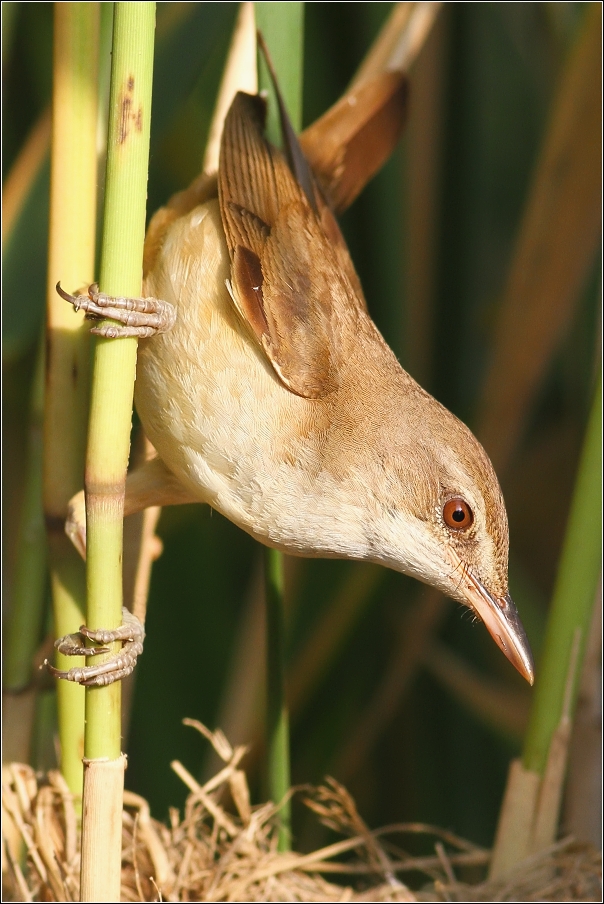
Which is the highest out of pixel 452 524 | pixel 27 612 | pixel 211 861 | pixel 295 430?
pixel 295 430

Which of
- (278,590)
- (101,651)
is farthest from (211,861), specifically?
(101,651)

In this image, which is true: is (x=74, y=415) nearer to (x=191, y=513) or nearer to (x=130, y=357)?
(x=130, y=357)

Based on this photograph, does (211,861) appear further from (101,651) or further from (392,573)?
(392,573)

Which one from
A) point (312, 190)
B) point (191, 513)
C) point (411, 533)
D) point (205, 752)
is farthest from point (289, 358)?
point (205, 752)

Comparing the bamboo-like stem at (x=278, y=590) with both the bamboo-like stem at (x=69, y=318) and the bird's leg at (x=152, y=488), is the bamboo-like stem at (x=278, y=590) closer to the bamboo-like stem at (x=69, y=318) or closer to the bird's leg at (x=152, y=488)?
the bird's leg at (x=152, y=488)

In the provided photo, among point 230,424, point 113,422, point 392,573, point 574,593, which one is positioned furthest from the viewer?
point 392,573

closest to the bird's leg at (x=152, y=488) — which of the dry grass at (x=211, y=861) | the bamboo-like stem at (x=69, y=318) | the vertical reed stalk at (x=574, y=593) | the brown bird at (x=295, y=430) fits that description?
the brown bird at (x=295, y=430)

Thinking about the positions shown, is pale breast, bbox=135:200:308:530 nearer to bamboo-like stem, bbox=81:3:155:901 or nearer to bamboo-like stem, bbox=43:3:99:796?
bamboo-like stem, bbox=43:3:99:796

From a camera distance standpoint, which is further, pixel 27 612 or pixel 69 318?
pixel 27 612
